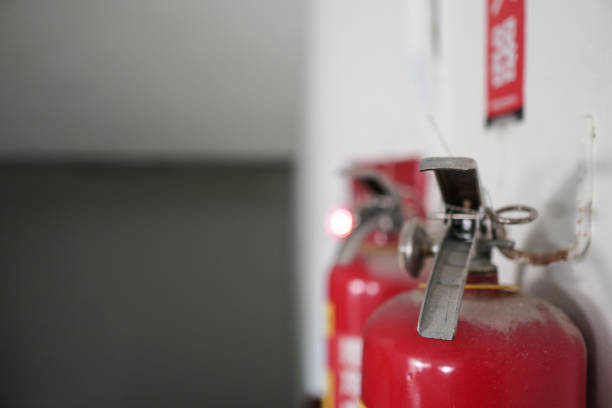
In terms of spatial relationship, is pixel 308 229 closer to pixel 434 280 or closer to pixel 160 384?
pixel 434 280

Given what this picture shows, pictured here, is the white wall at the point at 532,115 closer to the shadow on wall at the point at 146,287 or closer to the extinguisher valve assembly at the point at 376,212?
the extinguisher valve assembly at the point at 376,212

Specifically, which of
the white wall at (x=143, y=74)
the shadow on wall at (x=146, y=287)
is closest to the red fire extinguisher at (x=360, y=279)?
the white wall at (x=143, y=74)

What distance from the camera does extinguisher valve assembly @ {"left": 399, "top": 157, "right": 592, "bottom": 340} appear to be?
312 millimetres

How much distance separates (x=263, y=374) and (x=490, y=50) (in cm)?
287

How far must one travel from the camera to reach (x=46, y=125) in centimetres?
203

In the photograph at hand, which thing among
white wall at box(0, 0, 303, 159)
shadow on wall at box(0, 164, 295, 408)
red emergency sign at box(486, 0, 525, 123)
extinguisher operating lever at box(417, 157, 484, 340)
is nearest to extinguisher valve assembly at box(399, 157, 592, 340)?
extinguisher operating lever at box(417, 157, 484, 340)

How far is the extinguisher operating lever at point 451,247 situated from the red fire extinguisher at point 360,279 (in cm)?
20

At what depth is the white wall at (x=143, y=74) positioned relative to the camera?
5.69ft

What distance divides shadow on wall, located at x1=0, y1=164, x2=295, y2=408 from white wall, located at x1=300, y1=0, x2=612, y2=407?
195cm

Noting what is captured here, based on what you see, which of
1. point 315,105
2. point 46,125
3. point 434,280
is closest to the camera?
point 434,280

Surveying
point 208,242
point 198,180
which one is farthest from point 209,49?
point 208,242

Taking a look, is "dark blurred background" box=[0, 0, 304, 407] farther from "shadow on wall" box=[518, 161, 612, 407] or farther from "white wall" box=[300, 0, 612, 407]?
"shadow on wall" box=[518, 161, 612, 407]

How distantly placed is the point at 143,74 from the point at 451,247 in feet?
5.94

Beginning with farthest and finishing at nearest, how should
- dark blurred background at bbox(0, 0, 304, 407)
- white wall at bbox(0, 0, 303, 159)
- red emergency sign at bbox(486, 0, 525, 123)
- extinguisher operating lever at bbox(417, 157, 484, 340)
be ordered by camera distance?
dark blurred background at bbox(0, 0, 304, 407) < white wall at bbox(0, 0, 303, 159) < red emergency sign at bbox(486, 0, 525, 123) < extinguisher operating lever at bbox(417, 157, 484, 340)
